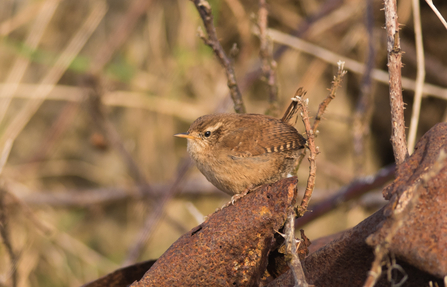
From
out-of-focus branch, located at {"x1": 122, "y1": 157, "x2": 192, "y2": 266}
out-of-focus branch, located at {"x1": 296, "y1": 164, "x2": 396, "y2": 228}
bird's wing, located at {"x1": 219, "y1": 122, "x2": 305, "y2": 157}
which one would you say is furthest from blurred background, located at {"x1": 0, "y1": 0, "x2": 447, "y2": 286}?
bird's wing, located at {"x1": 219, "y1": 122, "x2": 305, "y2": 157}

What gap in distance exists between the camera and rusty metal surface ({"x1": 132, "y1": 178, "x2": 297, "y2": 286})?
1130mm

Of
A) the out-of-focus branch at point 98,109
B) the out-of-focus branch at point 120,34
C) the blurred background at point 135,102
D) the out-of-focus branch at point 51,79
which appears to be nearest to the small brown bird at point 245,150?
the blurred background at point 135,102

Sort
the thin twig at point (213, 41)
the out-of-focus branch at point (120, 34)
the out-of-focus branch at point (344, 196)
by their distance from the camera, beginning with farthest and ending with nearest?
the out-of-focus branch at point (120, 34), the out-of-focus branch at point (344, 196), the thin twig at point (213, 41)

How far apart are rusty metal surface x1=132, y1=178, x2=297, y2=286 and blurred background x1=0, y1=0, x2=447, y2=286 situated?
8.65 ft

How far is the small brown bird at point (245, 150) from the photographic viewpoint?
80.4 inches

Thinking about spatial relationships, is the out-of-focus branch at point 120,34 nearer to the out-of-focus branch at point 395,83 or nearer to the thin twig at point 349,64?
the thin twig at point 349,64

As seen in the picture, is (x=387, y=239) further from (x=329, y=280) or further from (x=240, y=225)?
(x=240, y=225)

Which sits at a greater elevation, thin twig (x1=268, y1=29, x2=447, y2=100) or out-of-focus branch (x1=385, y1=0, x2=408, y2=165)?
thin twig (x1=268, y1=29, x2=447, y2=100)

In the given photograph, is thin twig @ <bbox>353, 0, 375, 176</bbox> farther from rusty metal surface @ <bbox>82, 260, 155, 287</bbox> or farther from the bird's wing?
rusty metal surface @ <bbox>82, 260, 155, 287</bbox>

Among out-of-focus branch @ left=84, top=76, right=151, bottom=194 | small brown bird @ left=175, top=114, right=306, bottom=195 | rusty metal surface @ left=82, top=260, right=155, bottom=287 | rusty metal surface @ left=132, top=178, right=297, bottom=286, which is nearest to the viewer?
rusty metal surface @ left=132, top=178, right=297, bottom=286

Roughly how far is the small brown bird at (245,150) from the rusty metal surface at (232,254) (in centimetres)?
77

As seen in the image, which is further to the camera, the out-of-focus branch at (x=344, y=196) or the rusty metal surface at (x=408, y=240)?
the out-of-focus branch at (x=344, y=196)

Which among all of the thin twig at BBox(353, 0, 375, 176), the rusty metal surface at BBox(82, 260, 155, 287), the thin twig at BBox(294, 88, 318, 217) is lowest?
the rusty metal surface at BBox(82, 260, 155, 287)

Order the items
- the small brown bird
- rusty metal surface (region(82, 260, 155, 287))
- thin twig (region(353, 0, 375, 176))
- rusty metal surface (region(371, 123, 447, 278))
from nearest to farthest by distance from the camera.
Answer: rusty metal surface (region(371, 123, 447, 278)) → rusty metal surface (region(82, 260, 155, 287)) → the small brown bird → thin twig (region(353, 0, 375, 176))
